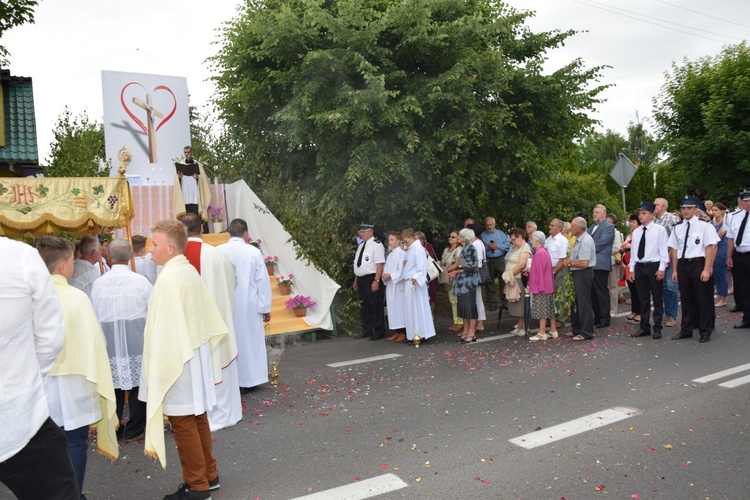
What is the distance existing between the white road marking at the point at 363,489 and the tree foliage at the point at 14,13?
54.3ft

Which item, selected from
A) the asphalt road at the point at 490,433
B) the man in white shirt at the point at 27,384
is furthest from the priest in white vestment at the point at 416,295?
the man in white shirt at the point at 27,384

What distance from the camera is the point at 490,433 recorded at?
17.6 ft

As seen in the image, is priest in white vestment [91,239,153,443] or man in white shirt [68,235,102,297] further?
man in white shirt [68,235,102,297]

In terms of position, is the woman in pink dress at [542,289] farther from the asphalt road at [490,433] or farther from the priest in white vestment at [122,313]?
the priest in white vestment at [122,313]

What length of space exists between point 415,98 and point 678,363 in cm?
702

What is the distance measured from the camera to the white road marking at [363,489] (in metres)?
4.20

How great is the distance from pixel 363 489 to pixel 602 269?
24.9ft

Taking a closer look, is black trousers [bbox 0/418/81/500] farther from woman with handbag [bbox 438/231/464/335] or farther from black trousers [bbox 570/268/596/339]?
woman with handbag [bbox 438/231/464/335]

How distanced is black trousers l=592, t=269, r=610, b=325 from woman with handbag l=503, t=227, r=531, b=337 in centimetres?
132

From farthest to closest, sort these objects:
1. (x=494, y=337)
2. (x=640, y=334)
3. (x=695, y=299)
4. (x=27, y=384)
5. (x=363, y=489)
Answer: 1. (x=494, y=337)
2. (x=640, y=334)
3. (x=695, y=299)
4. (x=363, y=489)
5. (x=27, y=384)

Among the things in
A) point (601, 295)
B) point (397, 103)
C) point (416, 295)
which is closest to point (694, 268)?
point (601, 295)

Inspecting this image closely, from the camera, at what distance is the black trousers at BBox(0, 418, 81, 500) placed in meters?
2.84

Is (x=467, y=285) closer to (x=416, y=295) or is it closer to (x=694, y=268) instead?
(x=416, y=295)

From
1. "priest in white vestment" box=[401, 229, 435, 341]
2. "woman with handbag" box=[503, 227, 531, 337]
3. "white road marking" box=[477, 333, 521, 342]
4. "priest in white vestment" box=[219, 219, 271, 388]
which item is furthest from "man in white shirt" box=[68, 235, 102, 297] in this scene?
"woman with handbag" box=[503, 227, 531, 337]
